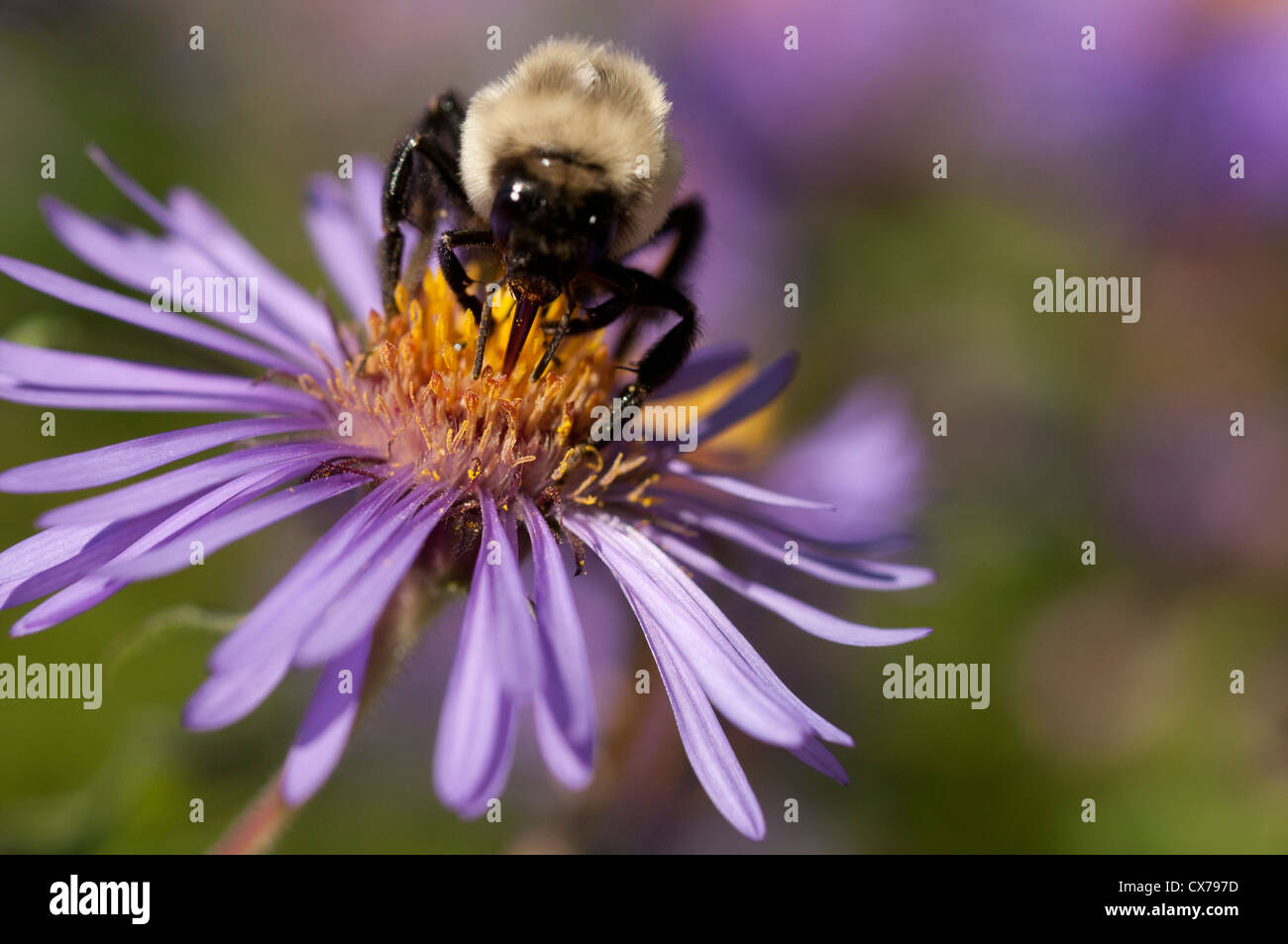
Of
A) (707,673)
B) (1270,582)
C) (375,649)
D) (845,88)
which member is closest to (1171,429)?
(1270,582)

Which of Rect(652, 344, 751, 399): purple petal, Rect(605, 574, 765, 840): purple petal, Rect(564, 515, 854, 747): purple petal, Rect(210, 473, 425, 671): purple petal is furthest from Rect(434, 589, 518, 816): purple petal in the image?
Rect(652, 344, 751, 399): purple petal

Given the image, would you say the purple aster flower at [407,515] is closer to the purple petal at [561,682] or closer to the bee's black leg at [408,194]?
the purple petal at [561,682]

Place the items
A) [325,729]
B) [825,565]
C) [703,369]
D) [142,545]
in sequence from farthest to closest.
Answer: [703,369] → [825,565] → [142,545] → [325,729]

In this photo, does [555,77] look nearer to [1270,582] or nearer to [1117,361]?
[1270,582]

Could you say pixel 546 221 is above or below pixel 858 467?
above

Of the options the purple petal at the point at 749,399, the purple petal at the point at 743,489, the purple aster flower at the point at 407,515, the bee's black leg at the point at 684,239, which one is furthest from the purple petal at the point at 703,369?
the bee's black leg at the point at 684,239

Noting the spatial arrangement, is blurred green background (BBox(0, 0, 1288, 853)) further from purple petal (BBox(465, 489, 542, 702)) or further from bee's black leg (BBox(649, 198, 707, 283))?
bee's black leg (BBox(649, 198, 707, 283))

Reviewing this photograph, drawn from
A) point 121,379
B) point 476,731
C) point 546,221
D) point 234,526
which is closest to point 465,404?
point 546,221

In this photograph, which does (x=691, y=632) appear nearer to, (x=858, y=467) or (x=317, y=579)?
(x=317, y=579)
